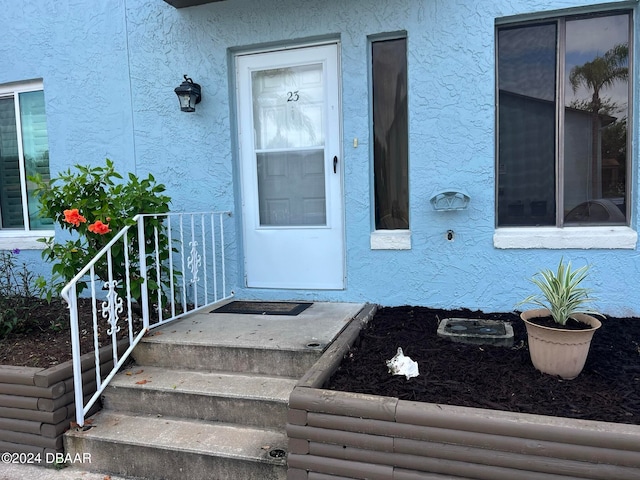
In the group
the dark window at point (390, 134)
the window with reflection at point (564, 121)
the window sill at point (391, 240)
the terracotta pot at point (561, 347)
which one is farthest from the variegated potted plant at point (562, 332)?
the dark window at point (390, 134)

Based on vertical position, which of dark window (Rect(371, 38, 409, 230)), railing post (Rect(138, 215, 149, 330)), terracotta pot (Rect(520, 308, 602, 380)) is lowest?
terracotta pot (Rect(520, 308, 602, 380))

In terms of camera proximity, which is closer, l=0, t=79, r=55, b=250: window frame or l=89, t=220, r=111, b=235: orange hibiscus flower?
l=89, t=220, r=111, b=235: orange hibiscus flower

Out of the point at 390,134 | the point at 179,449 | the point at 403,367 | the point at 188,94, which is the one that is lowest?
the point at 179,449

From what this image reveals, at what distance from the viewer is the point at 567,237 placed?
11.5ft

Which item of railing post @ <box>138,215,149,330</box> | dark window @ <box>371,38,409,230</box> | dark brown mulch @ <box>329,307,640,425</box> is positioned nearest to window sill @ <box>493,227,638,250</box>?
dark brown mulch @ <box>329,307,640,425</box>

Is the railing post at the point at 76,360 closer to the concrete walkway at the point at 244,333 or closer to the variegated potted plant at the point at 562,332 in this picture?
the concrete walkway at the point at 244,333

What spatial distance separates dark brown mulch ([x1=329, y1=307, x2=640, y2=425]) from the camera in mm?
2205

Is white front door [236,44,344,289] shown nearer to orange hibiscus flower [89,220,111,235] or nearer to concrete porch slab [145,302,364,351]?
concrete porch slab [145,302,364,351]

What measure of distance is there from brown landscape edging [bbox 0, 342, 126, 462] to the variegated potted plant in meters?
2.81

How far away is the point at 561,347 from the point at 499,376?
1.20 feet

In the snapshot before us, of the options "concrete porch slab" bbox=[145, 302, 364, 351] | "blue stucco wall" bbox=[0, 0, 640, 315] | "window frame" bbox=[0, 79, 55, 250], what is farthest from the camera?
"window frame" bbox=[0, 79, 55, 250]

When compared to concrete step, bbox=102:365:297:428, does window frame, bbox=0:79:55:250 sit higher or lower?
higher

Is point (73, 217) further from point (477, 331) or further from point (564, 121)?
point (564, 121)

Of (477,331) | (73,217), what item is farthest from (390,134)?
(73,217)
